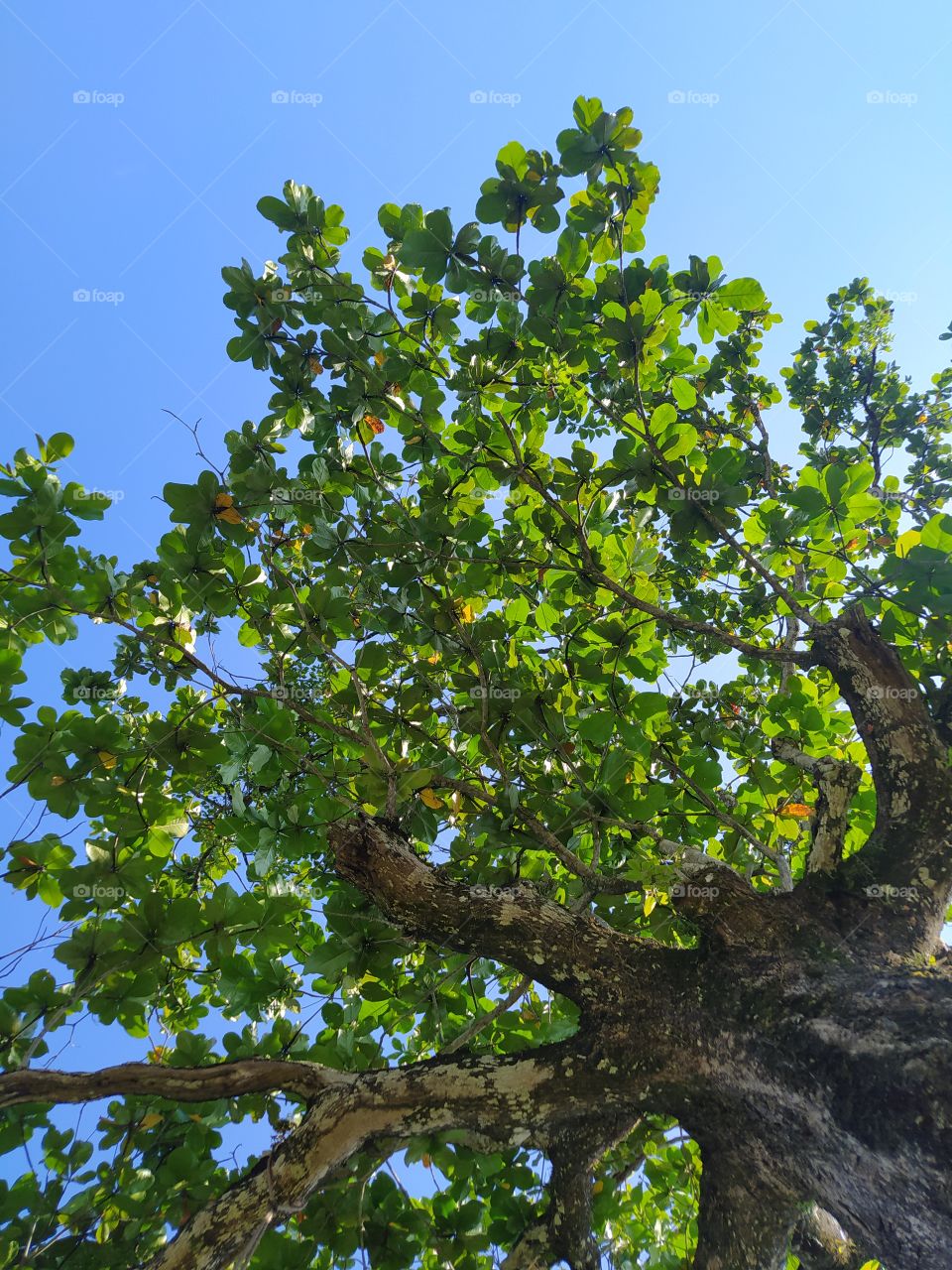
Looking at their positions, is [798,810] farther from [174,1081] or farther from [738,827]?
[174,1081]

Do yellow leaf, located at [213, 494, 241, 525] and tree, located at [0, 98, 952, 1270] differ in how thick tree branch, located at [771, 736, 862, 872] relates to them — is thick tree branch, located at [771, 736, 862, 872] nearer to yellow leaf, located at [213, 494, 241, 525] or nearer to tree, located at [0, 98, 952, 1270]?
tree, located at [0, 98, 952, 1270]

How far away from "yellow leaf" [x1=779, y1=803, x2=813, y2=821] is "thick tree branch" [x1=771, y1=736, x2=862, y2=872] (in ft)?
3.06

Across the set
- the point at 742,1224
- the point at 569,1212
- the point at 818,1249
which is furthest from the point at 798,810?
the point at 569,1212

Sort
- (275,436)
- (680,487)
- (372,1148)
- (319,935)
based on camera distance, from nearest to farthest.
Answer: (372,1148) → (680,487) → (275,436) → (319,935)

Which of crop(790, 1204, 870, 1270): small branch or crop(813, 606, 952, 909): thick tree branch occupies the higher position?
crop(813, 606, 952, 909): thick tree branch

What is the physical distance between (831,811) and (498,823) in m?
1.29

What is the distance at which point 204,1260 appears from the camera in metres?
1.72

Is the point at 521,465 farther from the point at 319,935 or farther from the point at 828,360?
the point at 828,360

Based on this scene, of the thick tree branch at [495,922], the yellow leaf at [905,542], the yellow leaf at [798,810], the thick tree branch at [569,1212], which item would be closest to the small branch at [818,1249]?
the thick tree branch at [569,1212]

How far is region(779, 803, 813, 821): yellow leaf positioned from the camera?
11.1 ft

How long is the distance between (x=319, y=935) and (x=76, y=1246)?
1.52m

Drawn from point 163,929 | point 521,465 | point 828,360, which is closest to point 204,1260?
point 163,929

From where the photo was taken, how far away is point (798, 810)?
3.39 meters

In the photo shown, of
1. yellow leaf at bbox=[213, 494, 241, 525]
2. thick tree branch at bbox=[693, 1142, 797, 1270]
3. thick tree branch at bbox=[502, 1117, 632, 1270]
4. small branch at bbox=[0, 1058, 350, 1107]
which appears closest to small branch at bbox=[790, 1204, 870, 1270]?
thick tree branch at bbox=[693, 1142, 797, 1270]
